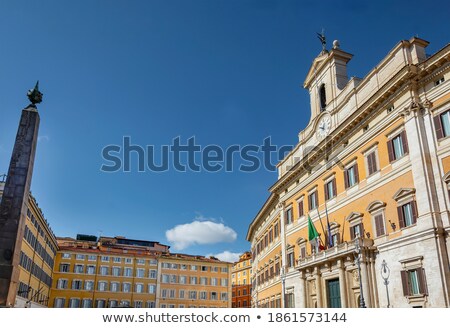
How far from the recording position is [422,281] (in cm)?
1947

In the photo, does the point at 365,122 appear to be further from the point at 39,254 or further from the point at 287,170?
the point at 39,254

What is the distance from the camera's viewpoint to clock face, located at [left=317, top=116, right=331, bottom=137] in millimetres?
30328

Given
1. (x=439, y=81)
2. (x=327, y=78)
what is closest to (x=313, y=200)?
(x=327, y=78)

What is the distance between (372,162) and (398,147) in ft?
7.60

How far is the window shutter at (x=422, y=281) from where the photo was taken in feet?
63.2

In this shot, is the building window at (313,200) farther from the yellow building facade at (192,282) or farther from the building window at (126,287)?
the building window at (126,287)

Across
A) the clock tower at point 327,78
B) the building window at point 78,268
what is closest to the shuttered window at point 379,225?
the clock tower at point 327,78

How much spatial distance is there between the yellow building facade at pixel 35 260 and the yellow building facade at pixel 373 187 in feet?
77.3

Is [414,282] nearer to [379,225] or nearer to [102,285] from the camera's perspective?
[379,225]

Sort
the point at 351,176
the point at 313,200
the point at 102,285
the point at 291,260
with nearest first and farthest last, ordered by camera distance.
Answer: the point at 351,176 < the point at 313,200 < the point at 291,260 < the point at 102,285

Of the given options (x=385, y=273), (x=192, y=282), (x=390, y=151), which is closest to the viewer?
(x=385, y=273)

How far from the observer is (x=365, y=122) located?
84.4 feet

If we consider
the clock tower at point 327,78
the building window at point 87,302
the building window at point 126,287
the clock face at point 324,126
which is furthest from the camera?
the building window at point 126,287

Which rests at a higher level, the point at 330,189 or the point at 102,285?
the point at 330,189
